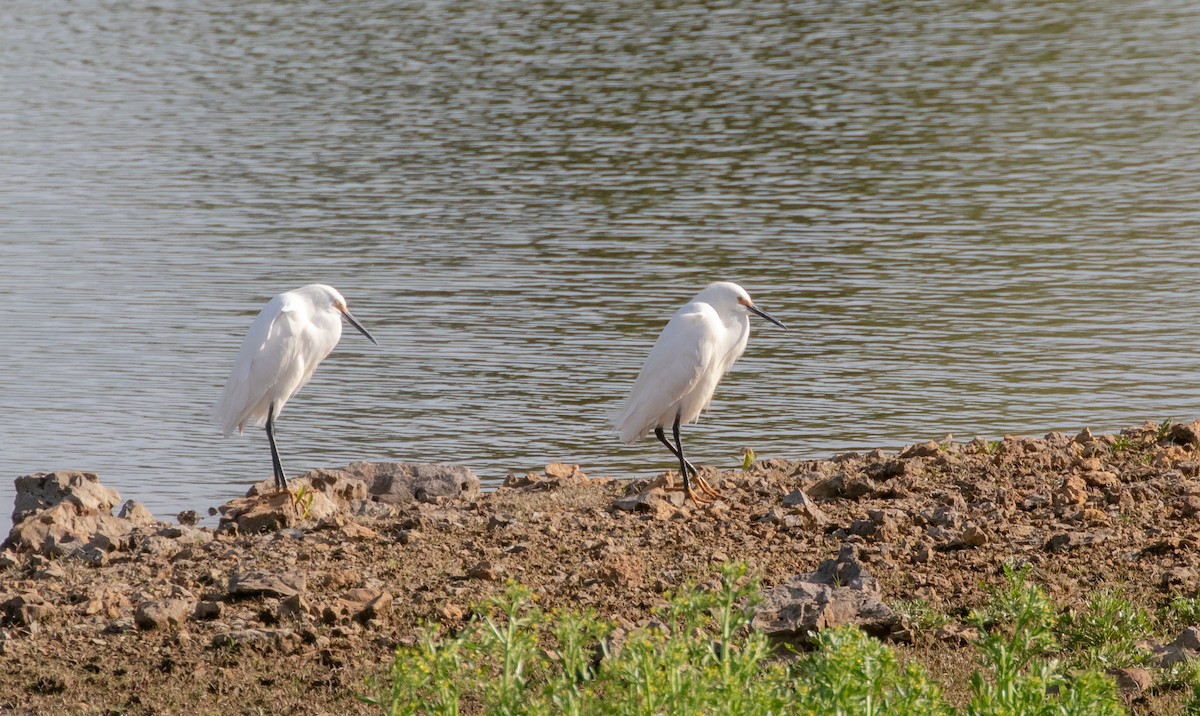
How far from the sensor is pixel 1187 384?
12.4 meters

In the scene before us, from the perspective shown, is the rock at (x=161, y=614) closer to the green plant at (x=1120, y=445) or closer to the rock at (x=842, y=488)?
the rock at (x=842, y=488)

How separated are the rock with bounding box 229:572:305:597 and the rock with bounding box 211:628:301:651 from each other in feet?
1.38

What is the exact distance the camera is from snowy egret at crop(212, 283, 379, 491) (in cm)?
1018

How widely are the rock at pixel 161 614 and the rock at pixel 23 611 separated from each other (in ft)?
1.45

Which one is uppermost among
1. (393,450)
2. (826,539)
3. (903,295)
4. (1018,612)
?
(1018,612)

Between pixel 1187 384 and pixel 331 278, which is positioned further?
pixel 331 278

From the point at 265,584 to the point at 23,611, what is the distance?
3.35 feet

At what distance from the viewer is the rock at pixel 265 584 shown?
7.20 meters

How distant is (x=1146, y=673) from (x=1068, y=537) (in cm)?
162

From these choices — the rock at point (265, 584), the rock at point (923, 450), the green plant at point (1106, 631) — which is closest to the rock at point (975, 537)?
the green plant at point (1106, 631)

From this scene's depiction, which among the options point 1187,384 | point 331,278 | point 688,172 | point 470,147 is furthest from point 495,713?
point 470,147

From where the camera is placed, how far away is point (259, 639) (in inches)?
264

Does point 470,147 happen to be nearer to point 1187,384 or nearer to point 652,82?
point 652,82

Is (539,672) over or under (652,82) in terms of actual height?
over
